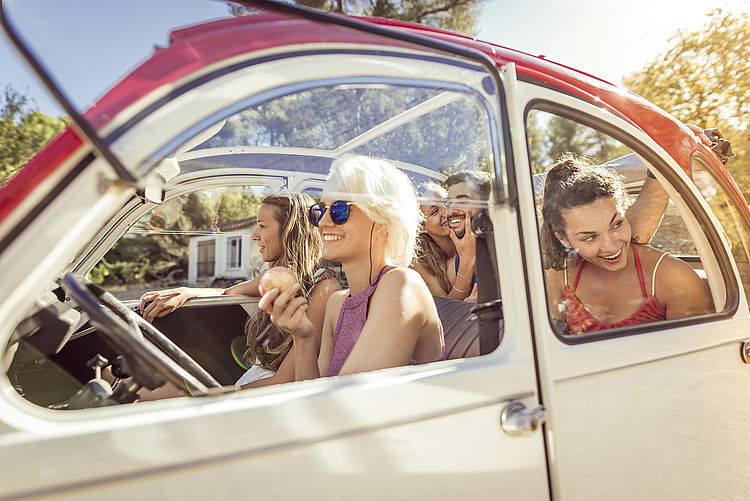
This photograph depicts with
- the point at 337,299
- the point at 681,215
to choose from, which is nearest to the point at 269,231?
the point at 337,299

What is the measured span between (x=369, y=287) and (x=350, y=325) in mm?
163

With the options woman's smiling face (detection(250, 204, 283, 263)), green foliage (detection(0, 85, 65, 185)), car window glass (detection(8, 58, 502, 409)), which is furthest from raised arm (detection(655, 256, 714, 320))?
green foliage (detection(0, 85, 65, 185))

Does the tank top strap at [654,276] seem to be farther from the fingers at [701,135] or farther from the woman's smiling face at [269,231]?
the woman's smiling face at [269,231]

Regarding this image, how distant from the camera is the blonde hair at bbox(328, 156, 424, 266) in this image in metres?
1.66

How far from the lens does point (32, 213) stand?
0.90 meters

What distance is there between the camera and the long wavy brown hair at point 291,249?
256 cm

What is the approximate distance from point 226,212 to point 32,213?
174 centimetres

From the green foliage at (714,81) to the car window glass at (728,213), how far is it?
151 inches

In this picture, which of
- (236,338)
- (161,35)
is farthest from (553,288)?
(236,338)

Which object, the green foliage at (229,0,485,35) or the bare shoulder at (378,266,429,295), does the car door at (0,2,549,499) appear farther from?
the green foliage at (229,0,485,35)

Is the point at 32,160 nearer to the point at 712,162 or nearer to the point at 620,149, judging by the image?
the point at 620,149

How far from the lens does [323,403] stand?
1030 mm

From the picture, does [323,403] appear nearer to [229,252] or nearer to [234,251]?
[234,251]

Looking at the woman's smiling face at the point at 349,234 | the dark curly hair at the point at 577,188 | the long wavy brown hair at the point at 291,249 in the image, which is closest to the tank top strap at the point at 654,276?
the dark curly hair at the point at 577,188
